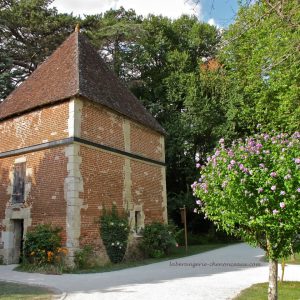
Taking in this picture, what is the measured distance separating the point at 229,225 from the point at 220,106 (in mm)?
17912

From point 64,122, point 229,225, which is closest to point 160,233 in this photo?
point 64,122

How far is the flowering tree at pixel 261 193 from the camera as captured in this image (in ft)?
19.2

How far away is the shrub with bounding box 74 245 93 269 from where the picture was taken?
12.2m

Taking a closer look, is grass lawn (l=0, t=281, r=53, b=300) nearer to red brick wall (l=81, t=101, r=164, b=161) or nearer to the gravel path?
the gravel path

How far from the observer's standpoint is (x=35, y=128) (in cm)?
1440

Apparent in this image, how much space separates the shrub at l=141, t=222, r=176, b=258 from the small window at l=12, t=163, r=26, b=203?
5.07 m

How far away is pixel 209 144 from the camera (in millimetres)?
24156

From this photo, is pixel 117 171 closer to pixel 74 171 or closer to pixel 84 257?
→ pixel 74 171

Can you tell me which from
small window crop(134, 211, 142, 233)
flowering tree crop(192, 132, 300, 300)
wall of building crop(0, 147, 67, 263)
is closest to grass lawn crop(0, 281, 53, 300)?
wall of building crop(0, 147, 67, 263)

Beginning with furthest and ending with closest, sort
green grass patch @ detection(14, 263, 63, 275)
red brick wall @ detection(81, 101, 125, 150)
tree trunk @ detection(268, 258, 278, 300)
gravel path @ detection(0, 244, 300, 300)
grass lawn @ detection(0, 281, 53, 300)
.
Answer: red brick wall @ detection(81, 101, 125, 150) < green grass patch @ detection(14, 263, 63, 275) < gravel path @ detection(0, 244, 300, 300) < grass lawn @ detection(0, 281, 53, 300) < tree trunk @ detection(268, 258, 278, 300)

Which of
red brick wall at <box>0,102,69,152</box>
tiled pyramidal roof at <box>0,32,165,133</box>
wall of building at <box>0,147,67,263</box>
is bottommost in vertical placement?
wall of building at <box>0,147,67,263</box>

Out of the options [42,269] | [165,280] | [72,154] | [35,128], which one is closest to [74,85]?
[35,128]

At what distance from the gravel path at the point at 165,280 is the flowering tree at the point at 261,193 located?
5.97ft

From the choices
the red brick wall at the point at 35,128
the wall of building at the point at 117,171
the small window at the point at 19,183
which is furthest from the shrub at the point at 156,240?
the red brick wall at the point at 35,128
